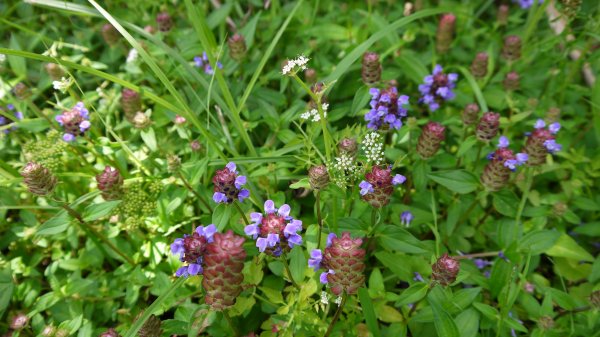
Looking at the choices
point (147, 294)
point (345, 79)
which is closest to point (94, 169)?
point (147, 294)

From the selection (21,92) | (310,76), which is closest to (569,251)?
(310,76)

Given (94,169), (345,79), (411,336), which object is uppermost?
(345,79)

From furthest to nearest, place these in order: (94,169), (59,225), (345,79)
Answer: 1. (345,79)
2. (94,169)
3. (59,225)

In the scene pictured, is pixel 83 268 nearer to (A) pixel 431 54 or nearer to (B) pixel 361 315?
(B) pixel 361 315

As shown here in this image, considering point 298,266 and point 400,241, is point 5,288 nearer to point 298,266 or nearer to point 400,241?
point 298,266

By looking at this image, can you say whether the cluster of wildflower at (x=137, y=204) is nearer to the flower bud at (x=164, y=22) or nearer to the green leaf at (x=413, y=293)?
the flower bud at (x=164, y=22)

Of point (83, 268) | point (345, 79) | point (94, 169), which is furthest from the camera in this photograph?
point (345, 79)

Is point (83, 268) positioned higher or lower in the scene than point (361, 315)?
A: lower

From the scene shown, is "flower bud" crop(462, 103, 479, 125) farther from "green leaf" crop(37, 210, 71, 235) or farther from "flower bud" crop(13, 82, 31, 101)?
"flower bud" crop(13, 82, 31, 101)
